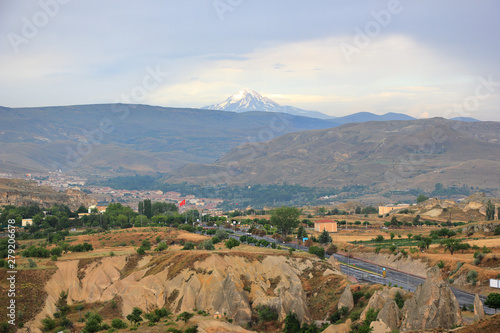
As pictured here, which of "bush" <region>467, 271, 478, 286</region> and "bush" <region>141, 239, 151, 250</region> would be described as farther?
"bush" <region>141, 239, 151, 250</region>

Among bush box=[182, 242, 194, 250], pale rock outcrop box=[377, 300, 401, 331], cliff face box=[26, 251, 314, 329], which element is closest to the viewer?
pale rock outcrop box=[377, 300, 401, 331]

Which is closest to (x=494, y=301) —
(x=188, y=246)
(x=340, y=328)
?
(x=340, y=328)

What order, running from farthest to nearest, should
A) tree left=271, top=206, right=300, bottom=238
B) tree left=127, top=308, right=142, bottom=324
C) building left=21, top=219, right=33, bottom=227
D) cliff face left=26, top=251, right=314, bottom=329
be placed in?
1. building left=21, top=219, right=33, bottom=227
2. tree left=271, top=206, right=300, bottom=238
3. cliff face left=26, top=251, right=314, bottom=329
4. tree left=127, top=308, right=142, bottom=324

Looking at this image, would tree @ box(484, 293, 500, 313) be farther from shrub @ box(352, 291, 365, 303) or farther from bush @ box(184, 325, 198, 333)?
bush @ box(184, 325, 198, 333)

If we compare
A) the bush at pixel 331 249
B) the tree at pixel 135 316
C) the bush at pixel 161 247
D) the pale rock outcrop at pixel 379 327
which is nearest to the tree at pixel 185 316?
the tree at pixel 135 316

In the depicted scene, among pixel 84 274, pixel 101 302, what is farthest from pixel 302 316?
pixel 84 274

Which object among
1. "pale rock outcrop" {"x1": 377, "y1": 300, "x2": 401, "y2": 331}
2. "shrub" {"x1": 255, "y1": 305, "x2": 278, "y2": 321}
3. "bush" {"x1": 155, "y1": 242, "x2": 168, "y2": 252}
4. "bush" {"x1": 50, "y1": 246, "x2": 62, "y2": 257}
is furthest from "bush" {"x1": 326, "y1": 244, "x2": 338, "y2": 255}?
"pale rock outcrop" {"x1": 377, "y1": 300, "x2": 401, "y2": 331}

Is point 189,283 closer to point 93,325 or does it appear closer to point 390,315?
point 93,325
